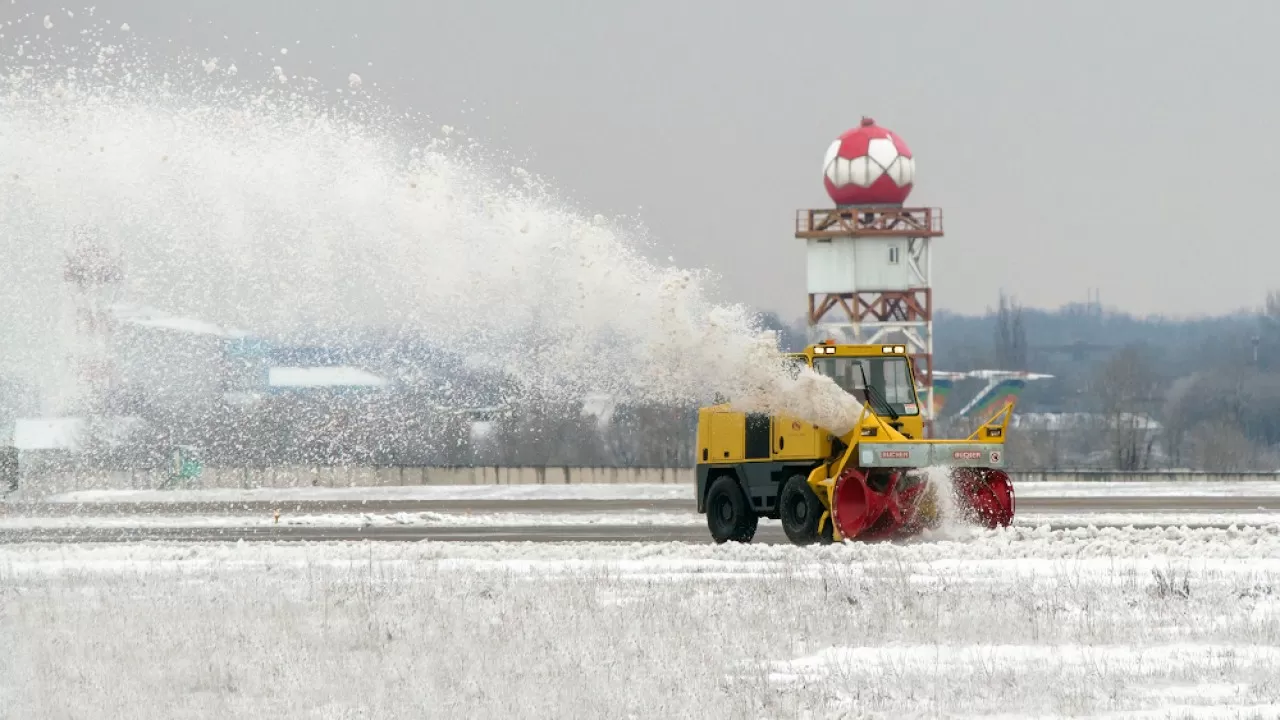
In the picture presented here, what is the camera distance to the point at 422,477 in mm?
56312

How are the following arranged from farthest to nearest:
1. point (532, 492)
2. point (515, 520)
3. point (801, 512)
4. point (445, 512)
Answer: point (532, 492), point (445, 512), point (515, 520), point (801, 512)

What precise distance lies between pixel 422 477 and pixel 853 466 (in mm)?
35550

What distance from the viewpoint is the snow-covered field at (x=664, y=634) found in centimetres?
1155

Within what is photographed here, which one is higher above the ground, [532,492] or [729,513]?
[532,492]

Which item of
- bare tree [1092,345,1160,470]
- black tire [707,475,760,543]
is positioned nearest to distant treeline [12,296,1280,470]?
bare tree [1092,345,1160,470]

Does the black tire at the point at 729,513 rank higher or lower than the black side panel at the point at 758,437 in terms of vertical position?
lower

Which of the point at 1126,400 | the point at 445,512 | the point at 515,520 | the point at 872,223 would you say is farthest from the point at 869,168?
the point at 1126,400

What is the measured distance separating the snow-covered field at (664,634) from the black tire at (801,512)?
132 centimetres

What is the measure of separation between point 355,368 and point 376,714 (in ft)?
255

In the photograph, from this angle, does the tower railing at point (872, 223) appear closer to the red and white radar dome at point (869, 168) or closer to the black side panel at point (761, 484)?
the red and white radar dome at point (869, 168)

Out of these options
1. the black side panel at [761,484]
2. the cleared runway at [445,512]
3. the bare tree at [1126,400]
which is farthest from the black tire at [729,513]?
the bare tree at [1126,400]

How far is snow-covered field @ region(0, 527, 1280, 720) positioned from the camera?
11547 mm

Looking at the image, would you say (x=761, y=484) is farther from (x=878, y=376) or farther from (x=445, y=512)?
(x=445, y=512)

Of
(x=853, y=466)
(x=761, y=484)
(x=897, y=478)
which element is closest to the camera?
(x=853, y=466)
